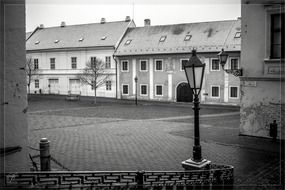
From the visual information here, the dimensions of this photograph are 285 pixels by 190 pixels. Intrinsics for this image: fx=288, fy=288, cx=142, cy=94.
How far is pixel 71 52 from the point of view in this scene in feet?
129

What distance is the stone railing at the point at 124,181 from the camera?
546 centimetres

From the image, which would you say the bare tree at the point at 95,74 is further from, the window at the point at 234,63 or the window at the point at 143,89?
the window at the point at 234,63

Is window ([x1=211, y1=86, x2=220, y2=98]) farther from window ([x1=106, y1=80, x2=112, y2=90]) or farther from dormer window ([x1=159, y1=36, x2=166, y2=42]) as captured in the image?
window ([x1=106, y1=80, x2=112, y2=90])

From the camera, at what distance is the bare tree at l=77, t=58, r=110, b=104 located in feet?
112

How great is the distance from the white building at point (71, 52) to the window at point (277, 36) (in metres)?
25.5

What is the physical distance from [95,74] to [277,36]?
2437cm

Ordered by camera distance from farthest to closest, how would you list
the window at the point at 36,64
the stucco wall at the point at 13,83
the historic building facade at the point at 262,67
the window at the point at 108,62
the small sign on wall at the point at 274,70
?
the window at the point at 36,64 → the window at the point at 108,62 → the historic building facade at the point at 262,67 → the small sign on wall at the point at 274,70 → the stucco wall at the point at 13,83

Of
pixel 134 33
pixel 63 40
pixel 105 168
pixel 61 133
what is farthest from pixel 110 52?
pixel 105 168

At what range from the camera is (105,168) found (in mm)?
8672

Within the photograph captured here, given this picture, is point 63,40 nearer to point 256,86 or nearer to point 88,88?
point 88,88

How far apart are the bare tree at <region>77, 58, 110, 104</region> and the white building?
0.80 m

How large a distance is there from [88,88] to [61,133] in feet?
80.3

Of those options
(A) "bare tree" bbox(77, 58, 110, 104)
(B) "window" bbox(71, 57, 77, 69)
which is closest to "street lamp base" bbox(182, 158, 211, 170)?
(A) "bare tree" bbox(77, 58, 110, 104)

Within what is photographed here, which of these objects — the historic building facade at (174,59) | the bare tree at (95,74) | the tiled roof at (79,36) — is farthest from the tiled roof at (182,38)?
the bare tree at (95,74)
